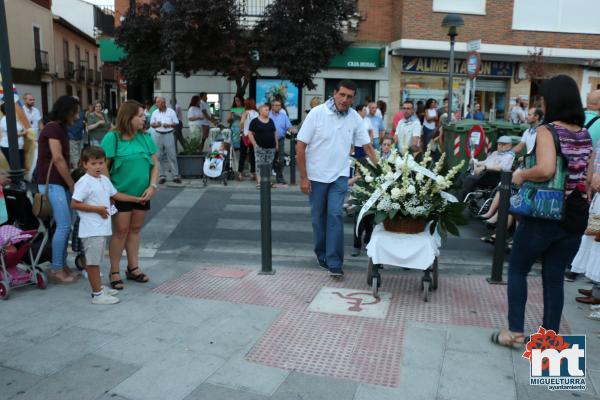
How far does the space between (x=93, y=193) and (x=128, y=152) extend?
54 centimetres

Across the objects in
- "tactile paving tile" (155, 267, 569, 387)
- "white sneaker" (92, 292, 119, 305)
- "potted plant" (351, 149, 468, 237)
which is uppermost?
"potted plant" (351, 149, 468, 237)

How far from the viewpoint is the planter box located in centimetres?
1241

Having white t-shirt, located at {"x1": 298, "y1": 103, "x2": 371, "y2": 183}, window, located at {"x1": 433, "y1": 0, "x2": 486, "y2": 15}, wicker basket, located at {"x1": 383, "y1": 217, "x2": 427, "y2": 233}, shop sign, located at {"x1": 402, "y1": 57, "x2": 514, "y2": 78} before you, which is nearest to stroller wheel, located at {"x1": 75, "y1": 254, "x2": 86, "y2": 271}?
white t-shirt, located at {"x1": 298, "y1": 103, "x2": 371, "y2": 183}

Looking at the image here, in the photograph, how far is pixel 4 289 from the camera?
5074 millimetres

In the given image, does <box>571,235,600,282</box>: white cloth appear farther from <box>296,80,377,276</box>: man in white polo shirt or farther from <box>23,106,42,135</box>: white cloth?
<box>23,106,42,135</box>: white cloth

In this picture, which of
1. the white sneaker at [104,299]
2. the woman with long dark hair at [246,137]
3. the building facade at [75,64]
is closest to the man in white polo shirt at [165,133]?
the woman with long dark hair at [246,137]

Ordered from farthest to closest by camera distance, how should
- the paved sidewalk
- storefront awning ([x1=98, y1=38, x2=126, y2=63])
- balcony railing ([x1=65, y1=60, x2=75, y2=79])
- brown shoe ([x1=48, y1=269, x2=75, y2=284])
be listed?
balcony railing ([x1=65, y1=60, x2=75, y2=79]), storefront awning ([x1=98, y1=38, x2=126, y2=63]), brown shoe ([x1=48, y1=269, x2=75, y2=284]), the paved sidewalk

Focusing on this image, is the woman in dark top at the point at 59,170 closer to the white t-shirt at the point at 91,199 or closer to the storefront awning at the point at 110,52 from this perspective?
the white t-shirt at the point at 91,199

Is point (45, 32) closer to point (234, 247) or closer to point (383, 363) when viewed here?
point (234, 247)

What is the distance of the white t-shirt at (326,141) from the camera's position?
5738 mm

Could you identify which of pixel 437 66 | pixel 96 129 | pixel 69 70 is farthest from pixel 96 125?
pixel 69 70

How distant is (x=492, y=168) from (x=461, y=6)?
13.0 m

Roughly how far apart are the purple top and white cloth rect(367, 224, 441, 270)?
150cm

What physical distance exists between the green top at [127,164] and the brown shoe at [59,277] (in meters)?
1.12
